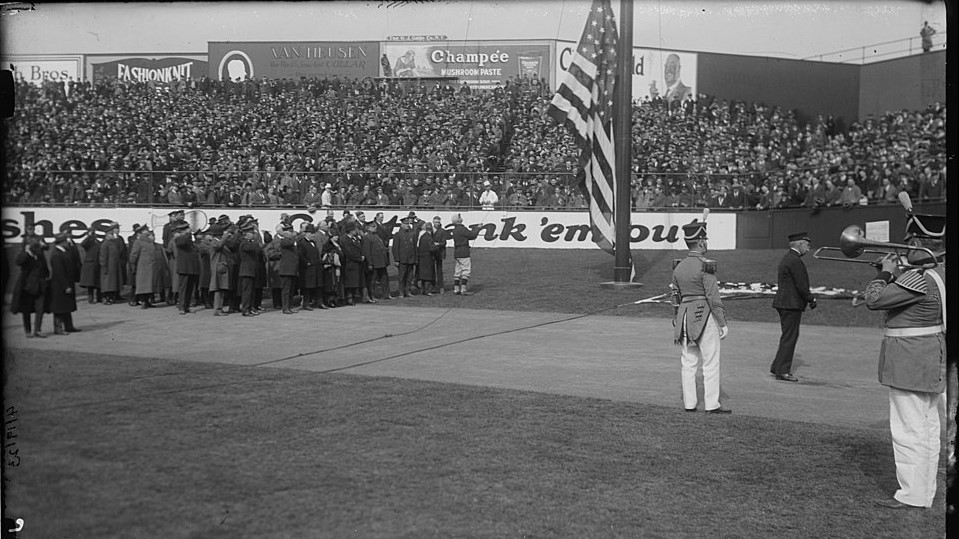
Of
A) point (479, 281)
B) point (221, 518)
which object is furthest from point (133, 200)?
point (221, 518)

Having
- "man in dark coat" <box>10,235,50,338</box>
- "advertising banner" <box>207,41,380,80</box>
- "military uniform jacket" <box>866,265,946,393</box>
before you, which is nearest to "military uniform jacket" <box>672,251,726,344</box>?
"military uniform jacket" <box>866,265,946,393</box>

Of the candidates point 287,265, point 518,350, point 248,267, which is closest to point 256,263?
point 248,267

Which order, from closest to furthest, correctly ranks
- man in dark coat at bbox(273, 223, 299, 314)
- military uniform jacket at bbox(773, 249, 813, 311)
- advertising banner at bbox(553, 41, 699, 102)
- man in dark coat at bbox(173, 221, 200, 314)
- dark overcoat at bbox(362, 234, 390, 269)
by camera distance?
military uniform jacket at bbox(773, 249, 813, 311), man in dark coat at bbox(173, 221, 200, 314), man in dark coat at bbox(273, 223, 299, 314), dark overcoat at bbox(362, 234, 390, 269), advertising banner at bbox(553, 41, 699, 102)

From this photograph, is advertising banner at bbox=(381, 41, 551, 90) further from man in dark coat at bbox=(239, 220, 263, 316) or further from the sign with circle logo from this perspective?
man in dark coat at bbox=(239, 220, 263, 316)

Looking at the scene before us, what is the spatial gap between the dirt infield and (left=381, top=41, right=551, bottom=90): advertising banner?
21.9 feet

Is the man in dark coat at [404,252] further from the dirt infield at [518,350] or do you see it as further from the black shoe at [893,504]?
the black shoe at [893,504]

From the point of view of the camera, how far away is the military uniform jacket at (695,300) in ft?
29.6

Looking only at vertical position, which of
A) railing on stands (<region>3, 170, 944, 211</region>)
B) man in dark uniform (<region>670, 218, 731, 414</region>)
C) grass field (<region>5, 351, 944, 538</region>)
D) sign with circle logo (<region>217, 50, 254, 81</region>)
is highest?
sign with circle logo (<region>217, 50, 254, 81</region>)

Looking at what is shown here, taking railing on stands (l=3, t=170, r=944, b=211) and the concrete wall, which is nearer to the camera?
railing on stands (l=3, t=170, r=944, b=211)

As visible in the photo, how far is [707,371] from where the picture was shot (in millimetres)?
8922

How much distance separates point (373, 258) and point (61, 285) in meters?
11.0

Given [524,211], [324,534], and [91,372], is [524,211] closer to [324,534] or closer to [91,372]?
[91,372]

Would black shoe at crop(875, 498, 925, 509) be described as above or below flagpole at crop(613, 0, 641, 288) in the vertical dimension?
below

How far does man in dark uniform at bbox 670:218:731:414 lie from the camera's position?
895 cm
